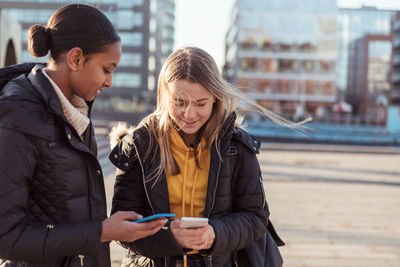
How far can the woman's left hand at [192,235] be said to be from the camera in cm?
180

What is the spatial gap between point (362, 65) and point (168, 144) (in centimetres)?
8386

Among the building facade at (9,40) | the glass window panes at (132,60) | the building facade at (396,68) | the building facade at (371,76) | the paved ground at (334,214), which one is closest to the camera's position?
the paved ground at (334,214)

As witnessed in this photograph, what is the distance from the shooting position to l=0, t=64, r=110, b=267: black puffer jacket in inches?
58.1

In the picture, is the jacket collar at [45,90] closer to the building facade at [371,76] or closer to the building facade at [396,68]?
the building facade at [371,76]

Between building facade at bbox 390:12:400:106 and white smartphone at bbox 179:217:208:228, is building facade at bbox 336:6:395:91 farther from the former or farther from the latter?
white smartphone at bbox 179:217:208:228

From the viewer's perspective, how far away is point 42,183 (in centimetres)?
157

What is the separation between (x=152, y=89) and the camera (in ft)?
243

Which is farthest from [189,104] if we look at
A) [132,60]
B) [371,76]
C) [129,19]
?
[371,76]

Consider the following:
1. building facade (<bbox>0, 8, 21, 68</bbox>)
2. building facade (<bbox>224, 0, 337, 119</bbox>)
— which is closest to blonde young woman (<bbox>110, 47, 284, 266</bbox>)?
building facade (<bbox>0, 8, 21, 68</bbox>)

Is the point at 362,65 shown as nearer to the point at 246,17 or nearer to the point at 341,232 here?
the point at 246,17

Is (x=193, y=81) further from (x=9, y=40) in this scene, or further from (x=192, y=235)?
(x=9, y=40)

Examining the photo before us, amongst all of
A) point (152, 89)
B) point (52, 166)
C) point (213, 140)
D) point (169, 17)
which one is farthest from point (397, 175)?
point (169, 17)

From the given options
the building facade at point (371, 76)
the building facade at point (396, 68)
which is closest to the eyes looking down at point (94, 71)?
the building facade at point (371, 76)

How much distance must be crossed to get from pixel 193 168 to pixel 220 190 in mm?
164
